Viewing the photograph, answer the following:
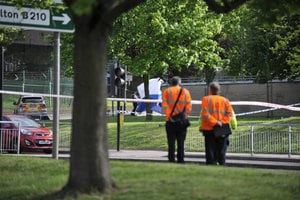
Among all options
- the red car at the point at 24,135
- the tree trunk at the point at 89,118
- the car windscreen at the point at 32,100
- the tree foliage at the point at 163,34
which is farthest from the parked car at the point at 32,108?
the tree trunk at the point at 89,118

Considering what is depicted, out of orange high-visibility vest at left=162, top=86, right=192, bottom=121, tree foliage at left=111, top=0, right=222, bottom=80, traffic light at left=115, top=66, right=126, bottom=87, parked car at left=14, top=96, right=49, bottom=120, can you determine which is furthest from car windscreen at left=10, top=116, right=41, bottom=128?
parked car at left=14, top=96, right=49, bottom=120

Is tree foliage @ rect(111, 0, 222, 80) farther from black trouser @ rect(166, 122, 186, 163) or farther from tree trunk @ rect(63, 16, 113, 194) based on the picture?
tree trunk @ rect(63, 16, 113, 194)

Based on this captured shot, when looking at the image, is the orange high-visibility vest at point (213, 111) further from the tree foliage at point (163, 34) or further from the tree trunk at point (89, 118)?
the tree foliage at point (163, 34)

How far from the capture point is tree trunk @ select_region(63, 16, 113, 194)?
800cm

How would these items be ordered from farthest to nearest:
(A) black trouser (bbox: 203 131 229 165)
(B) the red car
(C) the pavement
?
1. (B) the red car
2. (C) the pavement
3. (A) black trouser (bbox: 203 131 229 165)

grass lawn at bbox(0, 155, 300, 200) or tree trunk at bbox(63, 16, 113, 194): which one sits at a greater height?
tree trunk at bbox(63, 16, 113, 194)

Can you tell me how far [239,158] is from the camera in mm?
18734

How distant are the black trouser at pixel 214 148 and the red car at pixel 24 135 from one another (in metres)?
9.42

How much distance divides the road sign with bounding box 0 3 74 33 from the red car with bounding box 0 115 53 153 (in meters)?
7.98

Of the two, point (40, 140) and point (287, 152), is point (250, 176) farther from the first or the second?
point (40, 140)

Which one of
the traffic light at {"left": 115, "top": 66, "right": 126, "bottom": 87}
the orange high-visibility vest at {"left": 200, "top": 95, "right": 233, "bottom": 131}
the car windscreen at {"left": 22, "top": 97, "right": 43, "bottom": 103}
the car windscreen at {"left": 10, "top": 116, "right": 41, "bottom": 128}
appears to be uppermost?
the traffic light at {"left": 115, "top": 66, "right": 126, "bottom": 87}

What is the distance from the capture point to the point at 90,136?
8.02 metres

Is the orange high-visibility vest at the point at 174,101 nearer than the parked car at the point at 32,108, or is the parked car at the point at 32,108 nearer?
the orange high-visibility vest at the point at 174,101

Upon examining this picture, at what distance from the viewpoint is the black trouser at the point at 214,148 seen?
12.2 meters
